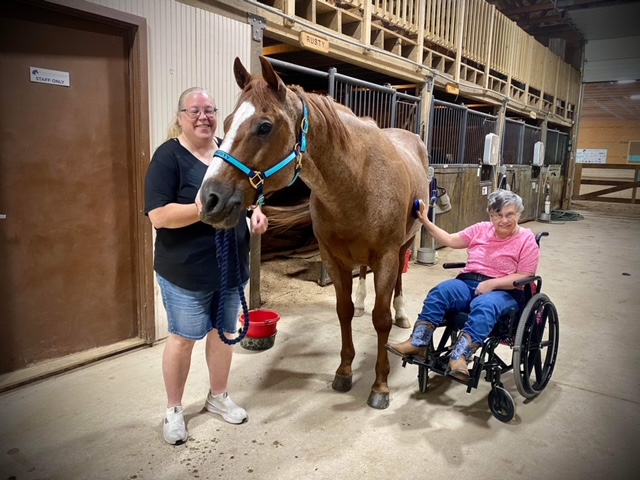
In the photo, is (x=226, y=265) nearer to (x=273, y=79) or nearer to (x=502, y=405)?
(x=273, y=79)

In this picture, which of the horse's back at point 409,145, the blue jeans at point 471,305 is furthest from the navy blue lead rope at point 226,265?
the horse's back at point 409,145

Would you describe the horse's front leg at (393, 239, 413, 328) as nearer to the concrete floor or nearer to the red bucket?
the concrete floor

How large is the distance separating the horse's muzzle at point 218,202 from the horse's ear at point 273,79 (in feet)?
1.26

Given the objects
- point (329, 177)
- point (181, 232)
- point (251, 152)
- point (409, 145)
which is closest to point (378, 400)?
point (329, 177)

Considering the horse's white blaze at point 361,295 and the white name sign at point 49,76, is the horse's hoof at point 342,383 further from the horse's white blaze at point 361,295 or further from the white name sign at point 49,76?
the white name sign at point 49,76

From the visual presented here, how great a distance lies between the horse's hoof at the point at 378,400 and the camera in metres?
2.04

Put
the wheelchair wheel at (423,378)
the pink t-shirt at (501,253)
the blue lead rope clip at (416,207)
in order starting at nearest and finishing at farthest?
the pink t-shirt at (501,253)
the wheelchair wheel at (423,378)
the blue lead rope clip at (416,207)

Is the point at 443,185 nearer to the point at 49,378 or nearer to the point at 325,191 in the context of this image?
the point at 325,191

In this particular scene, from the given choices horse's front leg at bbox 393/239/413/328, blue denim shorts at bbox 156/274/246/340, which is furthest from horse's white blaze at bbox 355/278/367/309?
blue denim shorts at bbox 156/274/246/340

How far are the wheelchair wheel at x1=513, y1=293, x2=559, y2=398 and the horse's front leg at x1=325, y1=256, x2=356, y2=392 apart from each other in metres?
0.81

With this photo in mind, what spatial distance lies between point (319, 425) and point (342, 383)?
0.35m

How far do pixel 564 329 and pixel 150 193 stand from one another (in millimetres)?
2973

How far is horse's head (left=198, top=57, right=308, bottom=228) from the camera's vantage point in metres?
1.33

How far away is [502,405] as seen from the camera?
1.93 meters
